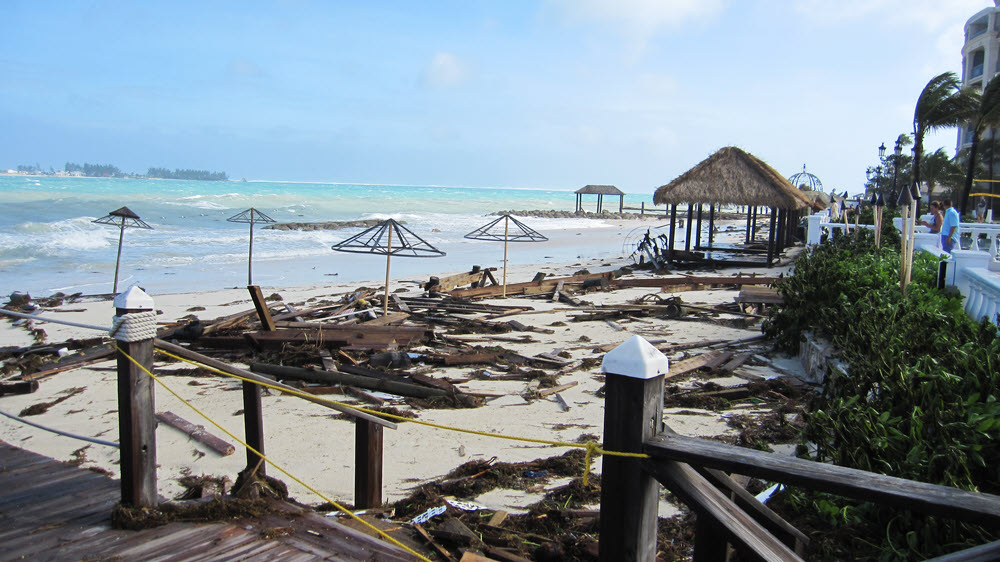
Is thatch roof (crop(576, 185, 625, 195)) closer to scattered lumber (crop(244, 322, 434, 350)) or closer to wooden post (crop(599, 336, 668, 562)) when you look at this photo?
scattered lumber (crop(244, 322, 434, 350))

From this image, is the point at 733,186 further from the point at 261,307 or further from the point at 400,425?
the point at 400,425

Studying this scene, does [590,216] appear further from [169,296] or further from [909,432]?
[909,432]

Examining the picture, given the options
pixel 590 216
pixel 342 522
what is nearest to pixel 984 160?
pixel 590 216

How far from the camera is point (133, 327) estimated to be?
147 inches

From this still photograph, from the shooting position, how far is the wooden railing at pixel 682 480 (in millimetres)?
1913

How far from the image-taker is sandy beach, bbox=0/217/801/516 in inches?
219

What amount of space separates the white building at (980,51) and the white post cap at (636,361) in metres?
52.9

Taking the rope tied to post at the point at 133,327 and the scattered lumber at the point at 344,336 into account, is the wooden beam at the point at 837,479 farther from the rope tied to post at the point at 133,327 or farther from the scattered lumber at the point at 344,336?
the scattered lumber at the point at 344,336

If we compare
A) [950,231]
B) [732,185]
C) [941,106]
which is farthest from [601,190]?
[950,231]

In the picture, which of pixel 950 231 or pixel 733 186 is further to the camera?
pixel 733 186

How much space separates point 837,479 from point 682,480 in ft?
1.55

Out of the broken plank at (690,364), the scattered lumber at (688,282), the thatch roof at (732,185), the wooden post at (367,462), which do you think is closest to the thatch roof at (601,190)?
the thatch roof at (732,185)

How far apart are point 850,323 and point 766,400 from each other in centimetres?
141

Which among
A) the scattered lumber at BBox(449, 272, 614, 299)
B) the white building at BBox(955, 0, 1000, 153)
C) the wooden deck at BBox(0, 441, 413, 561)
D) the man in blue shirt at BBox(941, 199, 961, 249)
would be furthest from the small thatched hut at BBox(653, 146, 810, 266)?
the white building at BBox(955, 0, 1000, 153)
